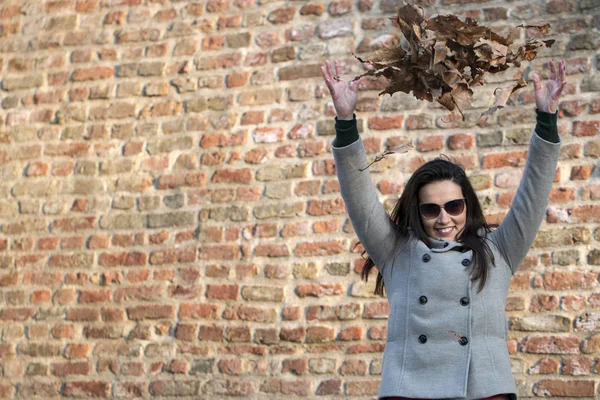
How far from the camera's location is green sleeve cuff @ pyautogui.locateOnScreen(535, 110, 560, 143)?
2461 millimetres

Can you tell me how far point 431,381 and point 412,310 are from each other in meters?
0.21

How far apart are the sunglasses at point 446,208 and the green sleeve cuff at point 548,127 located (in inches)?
11.5

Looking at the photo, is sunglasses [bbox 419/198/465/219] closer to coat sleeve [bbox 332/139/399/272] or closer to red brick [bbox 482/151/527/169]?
coat sleeve [bbox 332/139/399/272]

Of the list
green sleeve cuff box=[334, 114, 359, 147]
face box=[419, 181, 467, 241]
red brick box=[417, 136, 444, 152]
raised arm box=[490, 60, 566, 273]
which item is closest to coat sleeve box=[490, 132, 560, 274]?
raised arm box=[490, 60, 566, 273]

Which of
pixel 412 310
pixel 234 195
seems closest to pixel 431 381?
pixel 412 310

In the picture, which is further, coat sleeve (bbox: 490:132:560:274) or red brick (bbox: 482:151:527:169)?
red brick (bbox: 482:151:527:169)

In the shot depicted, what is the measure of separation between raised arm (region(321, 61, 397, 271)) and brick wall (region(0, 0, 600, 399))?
150 centimetres

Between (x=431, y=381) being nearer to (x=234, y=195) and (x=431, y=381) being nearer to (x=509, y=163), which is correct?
(x=509, y=163)

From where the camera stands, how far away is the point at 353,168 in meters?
2.53

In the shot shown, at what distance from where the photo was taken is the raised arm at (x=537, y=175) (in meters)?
2.46

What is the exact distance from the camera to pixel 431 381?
2377mm

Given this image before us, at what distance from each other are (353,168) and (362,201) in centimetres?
10

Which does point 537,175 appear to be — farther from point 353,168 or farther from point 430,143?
point 430,143

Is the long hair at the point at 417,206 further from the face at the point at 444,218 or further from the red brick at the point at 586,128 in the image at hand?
the red brick at the point at 586,128
